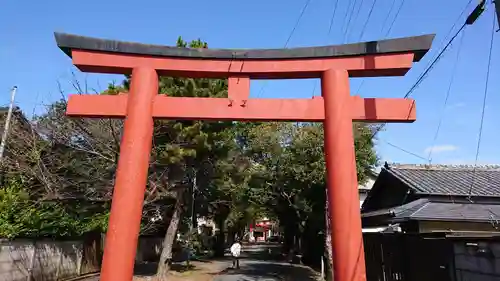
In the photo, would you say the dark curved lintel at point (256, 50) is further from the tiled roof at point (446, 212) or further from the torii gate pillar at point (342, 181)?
the tiled roof at point (446, 212)

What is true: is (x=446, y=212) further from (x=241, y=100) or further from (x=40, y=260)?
(x=40, y=260)

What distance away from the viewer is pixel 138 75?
7.05 metres

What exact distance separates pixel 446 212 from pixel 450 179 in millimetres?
4318

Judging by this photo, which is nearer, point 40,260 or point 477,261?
point 477,261

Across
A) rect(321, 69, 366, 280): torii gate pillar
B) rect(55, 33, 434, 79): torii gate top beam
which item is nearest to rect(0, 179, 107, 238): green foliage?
rect(55, 33, 434, 79): torii gate top beam

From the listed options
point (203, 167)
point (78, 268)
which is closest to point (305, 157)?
point (203, 167)

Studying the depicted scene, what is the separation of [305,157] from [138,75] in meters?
14.7

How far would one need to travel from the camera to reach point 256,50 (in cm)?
718

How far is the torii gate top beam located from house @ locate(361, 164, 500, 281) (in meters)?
3.36

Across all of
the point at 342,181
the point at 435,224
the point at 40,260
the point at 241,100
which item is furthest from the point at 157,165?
the point at 342,181

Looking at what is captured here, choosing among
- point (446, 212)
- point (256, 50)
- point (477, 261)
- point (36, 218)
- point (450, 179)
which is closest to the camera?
point (477, 261)

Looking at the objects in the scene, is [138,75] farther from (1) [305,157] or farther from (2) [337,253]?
(1) [305,157]

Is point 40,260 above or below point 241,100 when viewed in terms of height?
below

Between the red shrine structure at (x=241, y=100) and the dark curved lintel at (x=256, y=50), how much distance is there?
2 centimetres
